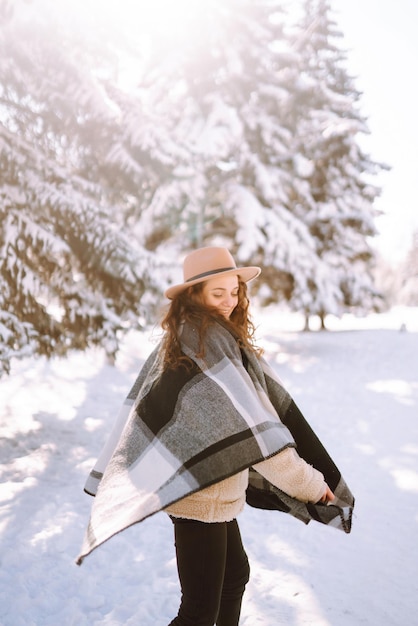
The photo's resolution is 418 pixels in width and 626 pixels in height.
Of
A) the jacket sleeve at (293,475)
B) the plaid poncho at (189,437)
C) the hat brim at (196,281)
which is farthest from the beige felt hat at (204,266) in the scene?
the jacket sleeve at (293,475)

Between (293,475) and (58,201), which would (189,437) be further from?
(58,201)

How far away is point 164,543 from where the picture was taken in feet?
13.3

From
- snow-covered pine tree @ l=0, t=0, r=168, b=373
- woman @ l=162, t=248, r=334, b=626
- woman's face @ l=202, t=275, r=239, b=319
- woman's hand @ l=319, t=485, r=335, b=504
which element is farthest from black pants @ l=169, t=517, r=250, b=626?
snow-covered pine tree @ l=0, t=0, r=168, b=373

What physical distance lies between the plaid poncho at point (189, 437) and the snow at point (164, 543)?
63 cm

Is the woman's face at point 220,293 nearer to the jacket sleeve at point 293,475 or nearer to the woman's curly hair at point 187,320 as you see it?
the woman's curly hair at point 187,320

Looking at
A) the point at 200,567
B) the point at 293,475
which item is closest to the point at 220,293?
the point at 293,475

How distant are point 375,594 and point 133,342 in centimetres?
1458

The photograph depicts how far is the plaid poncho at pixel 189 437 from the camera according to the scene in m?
1.71

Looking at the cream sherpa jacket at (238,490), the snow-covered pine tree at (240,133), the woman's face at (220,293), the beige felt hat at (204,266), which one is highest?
the snow-covered pine tree at (240,133)

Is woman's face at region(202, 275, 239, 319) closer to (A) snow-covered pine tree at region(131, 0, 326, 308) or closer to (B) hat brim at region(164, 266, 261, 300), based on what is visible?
(B) hat brim at region(164, 266, 261, 300)

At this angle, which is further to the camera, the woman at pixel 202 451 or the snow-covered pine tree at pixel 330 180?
the snow-covered pine tree at pixel 330 180

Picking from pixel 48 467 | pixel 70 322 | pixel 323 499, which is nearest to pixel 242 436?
pixel 323 499

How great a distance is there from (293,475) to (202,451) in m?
0.43

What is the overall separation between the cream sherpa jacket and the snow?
901mm
